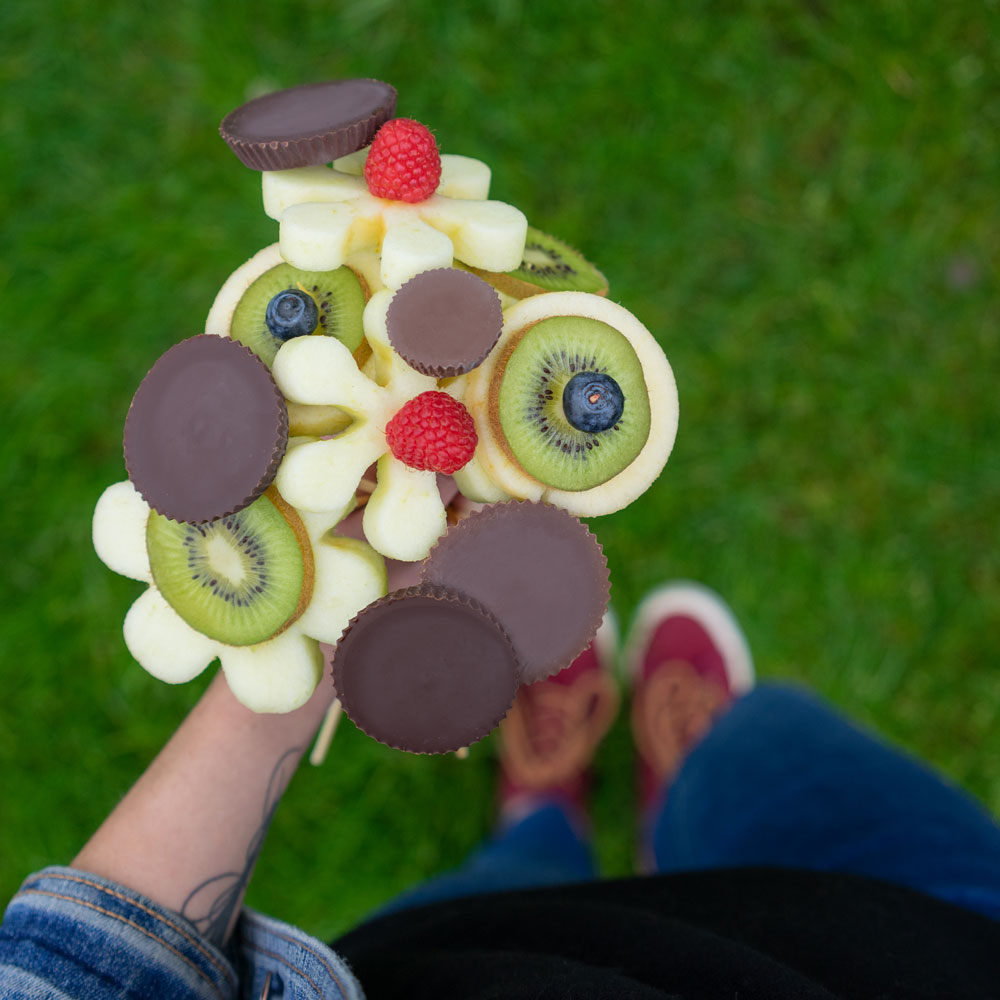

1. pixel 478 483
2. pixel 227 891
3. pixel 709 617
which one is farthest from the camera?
pixel 709 617

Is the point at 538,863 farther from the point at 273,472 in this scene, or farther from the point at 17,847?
the point at 273,472

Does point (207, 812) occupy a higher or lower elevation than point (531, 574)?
lower

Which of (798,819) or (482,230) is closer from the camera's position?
(482,230)

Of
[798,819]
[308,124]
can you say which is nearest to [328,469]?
[308,124]

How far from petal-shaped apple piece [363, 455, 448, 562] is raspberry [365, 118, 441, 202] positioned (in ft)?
0.95

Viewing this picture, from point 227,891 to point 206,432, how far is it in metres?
0.60

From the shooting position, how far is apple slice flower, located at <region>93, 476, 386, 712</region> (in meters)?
0.97

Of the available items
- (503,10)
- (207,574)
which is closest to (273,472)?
(207,574)

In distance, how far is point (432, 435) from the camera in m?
0.88

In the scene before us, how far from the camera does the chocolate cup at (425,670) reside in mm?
884

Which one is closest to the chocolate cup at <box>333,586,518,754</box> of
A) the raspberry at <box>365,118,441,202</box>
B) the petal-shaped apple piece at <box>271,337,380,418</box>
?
the petal-shaped apple piece at <box>271,337,380,418</box>

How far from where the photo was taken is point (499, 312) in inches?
35.0

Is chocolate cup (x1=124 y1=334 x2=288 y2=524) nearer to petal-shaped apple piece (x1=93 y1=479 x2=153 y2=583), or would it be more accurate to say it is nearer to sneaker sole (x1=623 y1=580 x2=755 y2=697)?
petal-shaped apple piece (x1=93 y1=479 x2=153 y2=583)

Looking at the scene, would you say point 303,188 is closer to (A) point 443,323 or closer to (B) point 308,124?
(B) point 308,124
